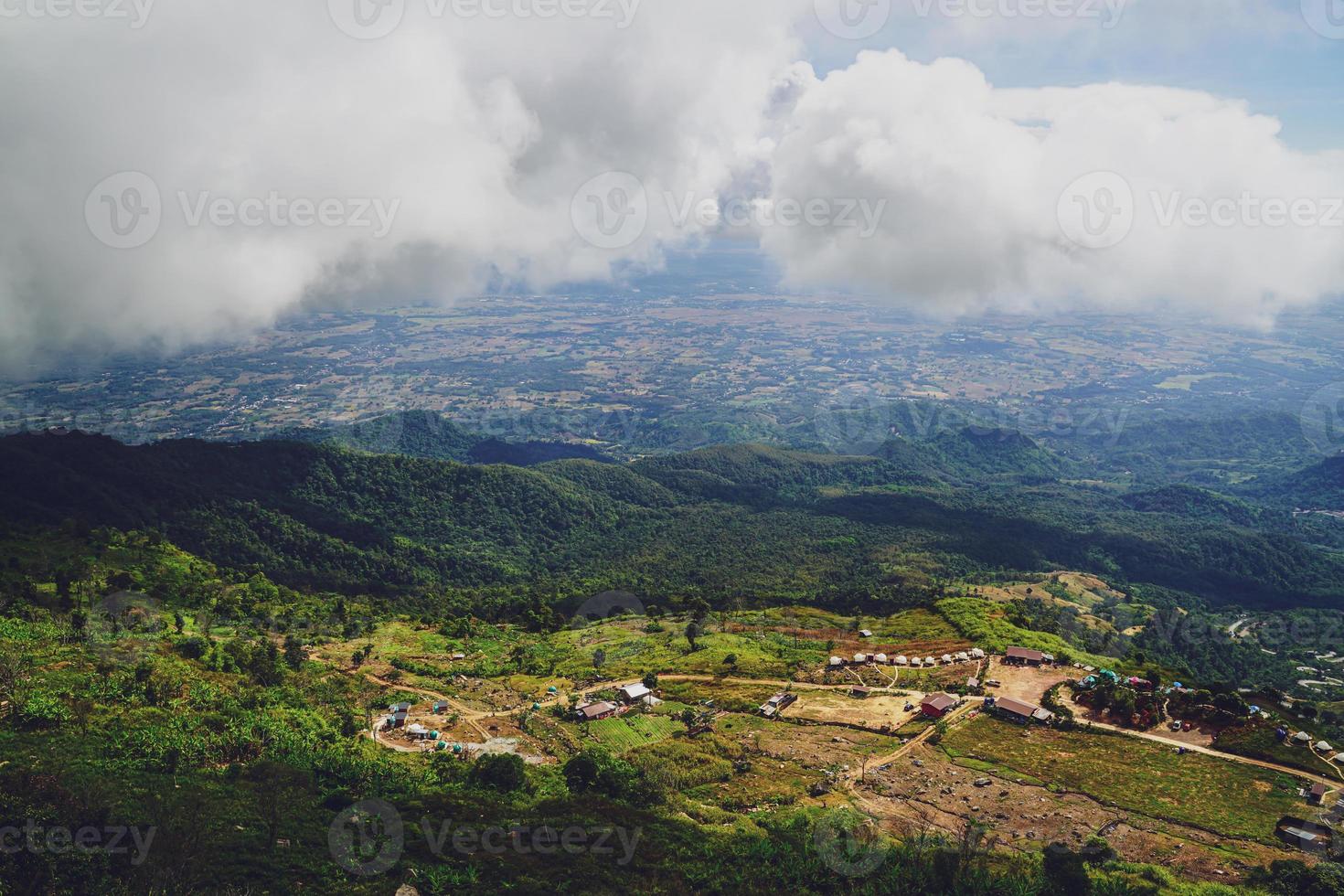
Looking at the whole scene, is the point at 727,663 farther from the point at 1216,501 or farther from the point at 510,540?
the point at 1216,501

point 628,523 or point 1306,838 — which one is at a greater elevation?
point 1306,838

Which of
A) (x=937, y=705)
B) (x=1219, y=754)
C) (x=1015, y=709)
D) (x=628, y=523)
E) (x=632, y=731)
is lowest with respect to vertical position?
(x=628, y=523)

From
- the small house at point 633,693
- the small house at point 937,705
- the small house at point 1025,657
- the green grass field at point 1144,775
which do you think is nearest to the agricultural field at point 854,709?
the small house at point 937,705

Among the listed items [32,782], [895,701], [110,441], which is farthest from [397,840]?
[110,441]

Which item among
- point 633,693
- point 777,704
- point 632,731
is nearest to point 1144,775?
point 777,704

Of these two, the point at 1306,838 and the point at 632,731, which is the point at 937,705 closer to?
the point at 1306,838

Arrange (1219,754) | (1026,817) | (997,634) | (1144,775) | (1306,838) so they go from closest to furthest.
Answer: (1306,838), (1026,817), (1144,775), (1219,754), (997,634)

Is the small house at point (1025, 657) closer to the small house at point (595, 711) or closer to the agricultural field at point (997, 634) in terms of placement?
the agricultural field at point (997, 634)

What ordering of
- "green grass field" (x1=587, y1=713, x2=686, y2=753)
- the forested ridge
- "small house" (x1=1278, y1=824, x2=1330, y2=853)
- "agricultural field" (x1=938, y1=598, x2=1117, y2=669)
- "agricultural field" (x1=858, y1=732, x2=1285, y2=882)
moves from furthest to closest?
the forested ridge
"agricultural field" (x1=938, y1=598, x2=1117, y2=669)
"green grass field" (x1=587, y1=713, x2=686, y2=753)
"small house" (x1=1278, y1=824, x2=1330, y2=853)
"agricultural field" (x1=858, y1=732, x2=1285, y2=882)

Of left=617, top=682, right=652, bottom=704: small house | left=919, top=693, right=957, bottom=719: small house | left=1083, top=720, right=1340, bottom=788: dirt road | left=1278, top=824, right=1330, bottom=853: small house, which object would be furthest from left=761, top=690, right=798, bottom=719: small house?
left=1278, top=824, right=1330, bottom=853: small house

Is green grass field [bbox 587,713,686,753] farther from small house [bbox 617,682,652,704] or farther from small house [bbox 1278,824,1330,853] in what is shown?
small house [bbox 1278,824,1330,853]
